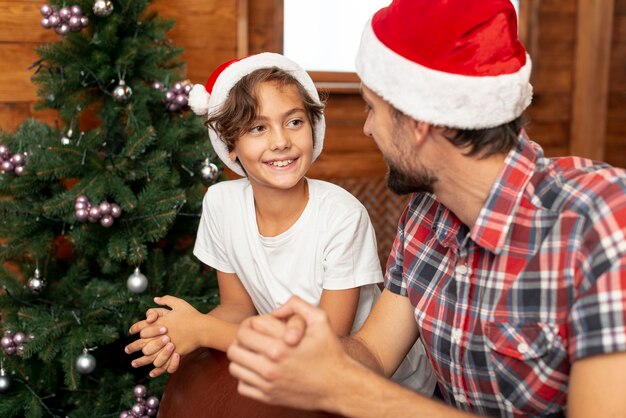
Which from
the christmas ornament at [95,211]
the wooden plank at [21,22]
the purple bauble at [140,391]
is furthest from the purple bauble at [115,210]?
the wooden plank at [21,22]

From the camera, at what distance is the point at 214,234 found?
1730 millimetres

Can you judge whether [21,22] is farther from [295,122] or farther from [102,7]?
[295,122]

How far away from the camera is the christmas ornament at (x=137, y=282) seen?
1880 mm

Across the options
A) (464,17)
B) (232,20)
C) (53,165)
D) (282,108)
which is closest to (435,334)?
(464,17)

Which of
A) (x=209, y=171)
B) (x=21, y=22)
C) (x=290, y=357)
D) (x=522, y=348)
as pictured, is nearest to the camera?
(x=290, y=357)

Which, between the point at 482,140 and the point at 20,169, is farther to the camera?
the point at 20,169

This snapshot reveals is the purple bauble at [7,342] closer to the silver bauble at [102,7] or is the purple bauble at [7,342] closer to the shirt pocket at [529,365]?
the silver bauble at [102,7]

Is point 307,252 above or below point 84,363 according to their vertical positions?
above

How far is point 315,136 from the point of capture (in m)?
1.67

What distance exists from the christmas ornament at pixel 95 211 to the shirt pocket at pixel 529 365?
1.16m

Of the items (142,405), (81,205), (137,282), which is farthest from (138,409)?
(81,205)

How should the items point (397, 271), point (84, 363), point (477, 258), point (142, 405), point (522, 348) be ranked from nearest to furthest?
point (522, 348)
point (477, 258)
point (397, 271)
point (84, 363)
point (142, 405)

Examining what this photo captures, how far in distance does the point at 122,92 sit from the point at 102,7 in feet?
0.78

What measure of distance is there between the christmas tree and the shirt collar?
108 centimetres
